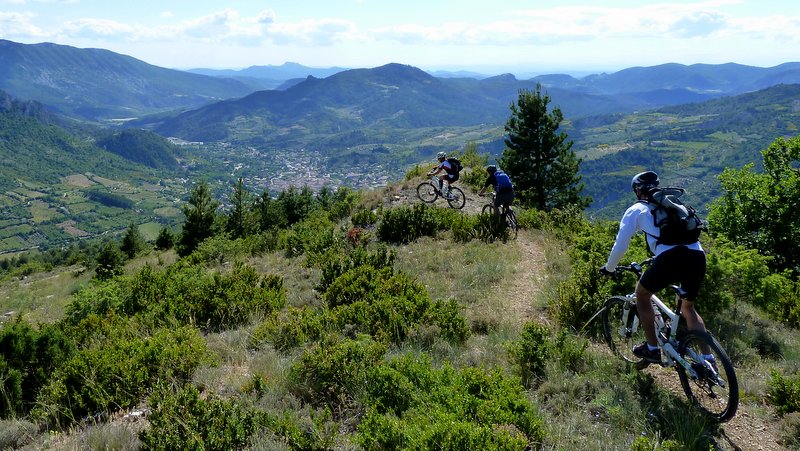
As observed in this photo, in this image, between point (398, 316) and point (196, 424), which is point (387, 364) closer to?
point (398, 316)

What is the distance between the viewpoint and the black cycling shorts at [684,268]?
187 inches

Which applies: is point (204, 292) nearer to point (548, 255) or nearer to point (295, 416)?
point (295, 416)

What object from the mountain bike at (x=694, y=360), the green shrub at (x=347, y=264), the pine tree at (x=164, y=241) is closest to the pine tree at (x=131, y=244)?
the pine tree at (x=164, y=241)

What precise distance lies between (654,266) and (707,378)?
1.27 metres

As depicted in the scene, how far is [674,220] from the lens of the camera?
4.75 metres

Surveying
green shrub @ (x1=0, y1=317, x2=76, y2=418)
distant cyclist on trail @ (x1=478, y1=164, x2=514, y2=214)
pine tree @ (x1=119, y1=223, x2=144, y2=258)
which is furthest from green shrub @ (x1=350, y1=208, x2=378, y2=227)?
pine tree @ (x1=119, y1=223, x2=144, y2=258)

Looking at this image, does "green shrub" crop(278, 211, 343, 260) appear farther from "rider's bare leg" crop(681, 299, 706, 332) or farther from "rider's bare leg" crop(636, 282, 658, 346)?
"rider's bare leg" crop(681, 299, 706, 332)

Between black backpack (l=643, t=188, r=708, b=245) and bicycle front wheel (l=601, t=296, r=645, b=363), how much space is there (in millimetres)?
1275

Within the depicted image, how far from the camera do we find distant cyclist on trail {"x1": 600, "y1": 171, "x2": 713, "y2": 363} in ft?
15.6

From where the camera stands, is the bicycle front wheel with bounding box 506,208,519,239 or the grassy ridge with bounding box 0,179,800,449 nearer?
the grassy ridge with bounding box 0,179,800,449

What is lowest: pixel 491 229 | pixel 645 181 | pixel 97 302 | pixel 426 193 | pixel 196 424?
pixel 97 302

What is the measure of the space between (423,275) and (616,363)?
5.19 meters

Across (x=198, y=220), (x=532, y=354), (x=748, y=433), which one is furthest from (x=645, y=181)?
(x=198, y=220)

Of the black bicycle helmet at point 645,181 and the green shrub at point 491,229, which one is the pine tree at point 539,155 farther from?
the black bicycle helmet at point 645,181
